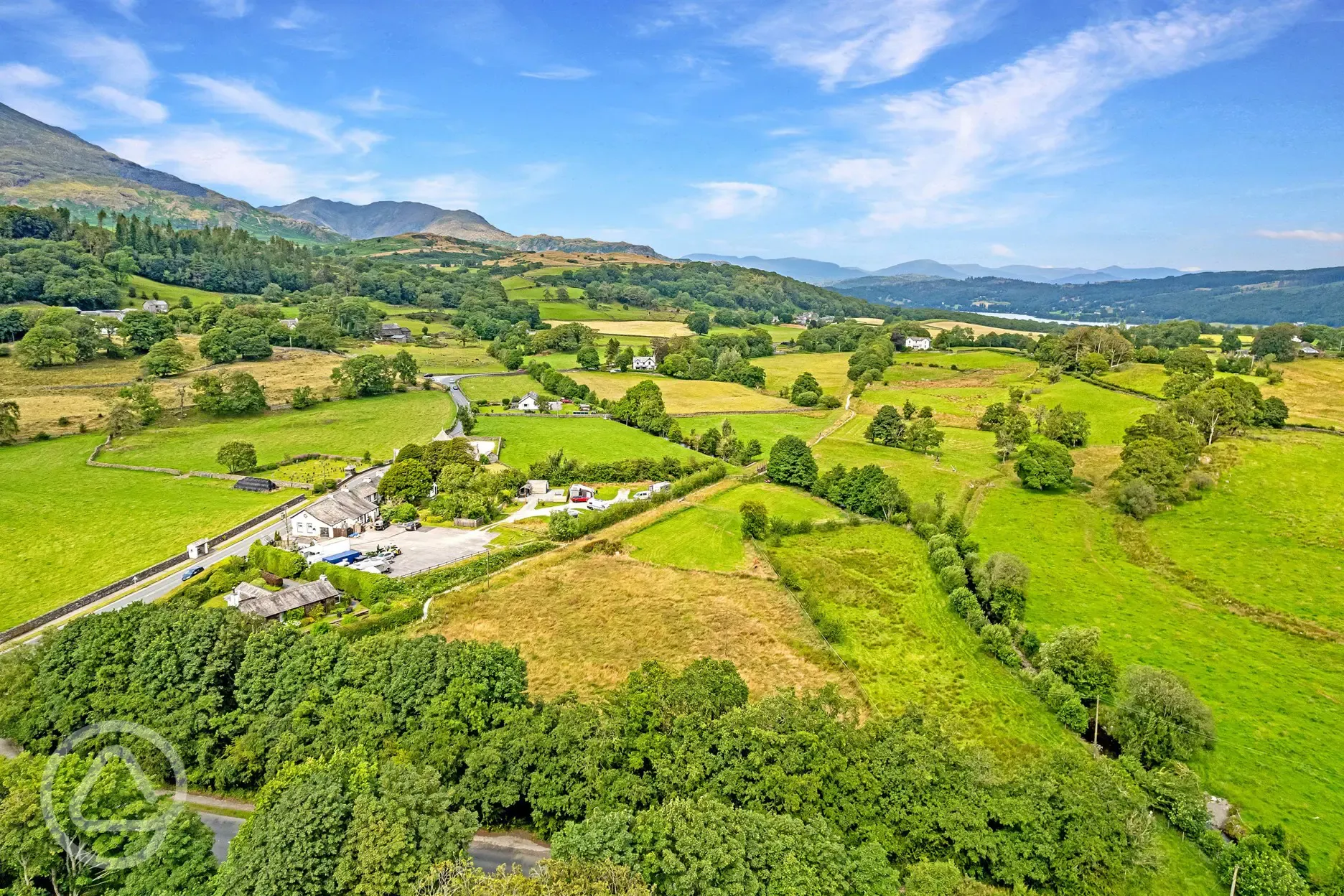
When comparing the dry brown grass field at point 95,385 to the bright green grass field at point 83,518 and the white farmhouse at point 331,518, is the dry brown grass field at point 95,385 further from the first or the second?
the white farmhouse at point 331,518

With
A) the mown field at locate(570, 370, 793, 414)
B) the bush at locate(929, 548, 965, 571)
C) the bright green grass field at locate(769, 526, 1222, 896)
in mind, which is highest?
the mown field at locate(570, 370, 793, 414)

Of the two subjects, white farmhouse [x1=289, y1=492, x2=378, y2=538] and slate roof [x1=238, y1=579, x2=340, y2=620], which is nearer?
slate roof [x1=238, y1=579, x2=340, y2=620]

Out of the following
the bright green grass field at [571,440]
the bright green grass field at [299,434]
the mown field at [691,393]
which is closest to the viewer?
the bright green grass field at [299,434]

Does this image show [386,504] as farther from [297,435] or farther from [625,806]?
[625,806]

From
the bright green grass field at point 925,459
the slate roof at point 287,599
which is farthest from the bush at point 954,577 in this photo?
the slate roof at point 287,599

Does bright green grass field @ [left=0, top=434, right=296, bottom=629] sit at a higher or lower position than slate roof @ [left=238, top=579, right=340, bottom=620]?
Result: higher

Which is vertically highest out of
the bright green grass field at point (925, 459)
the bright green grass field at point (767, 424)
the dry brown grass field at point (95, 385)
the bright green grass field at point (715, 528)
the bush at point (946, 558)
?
the dry brown grass field at point (95, 385)

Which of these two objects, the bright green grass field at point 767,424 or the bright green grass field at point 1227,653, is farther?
the bright green grass field at point 767,424

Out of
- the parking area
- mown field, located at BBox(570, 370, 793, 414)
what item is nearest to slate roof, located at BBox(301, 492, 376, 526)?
the parking area

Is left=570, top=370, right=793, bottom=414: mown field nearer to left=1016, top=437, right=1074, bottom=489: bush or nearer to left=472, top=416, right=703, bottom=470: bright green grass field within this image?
left=472, top=416, right=703, bottom=470: bright green grass field
